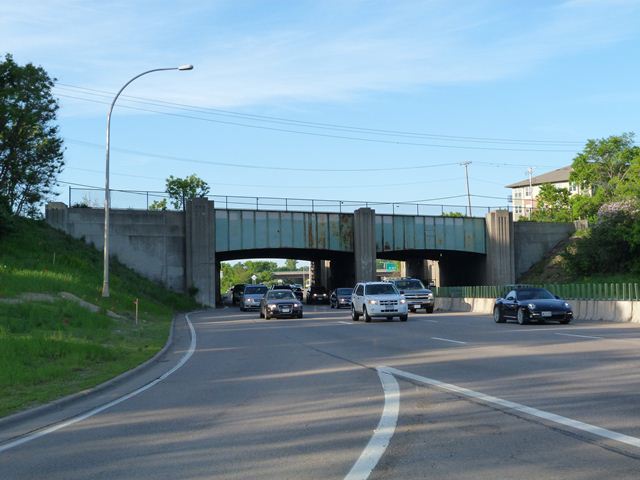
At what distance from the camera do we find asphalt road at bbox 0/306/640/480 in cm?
722

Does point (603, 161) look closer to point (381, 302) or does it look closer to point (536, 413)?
point (381, 302)

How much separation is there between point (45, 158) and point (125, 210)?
9633 millimetres

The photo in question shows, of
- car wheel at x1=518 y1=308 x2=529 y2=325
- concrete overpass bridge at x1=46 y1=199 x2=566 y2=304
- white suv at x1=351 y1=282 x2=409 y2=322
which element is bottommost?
car wheel at x1=518 y1=308 x2=529 y2=325

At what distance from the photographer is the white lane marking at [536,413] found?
8008 mm

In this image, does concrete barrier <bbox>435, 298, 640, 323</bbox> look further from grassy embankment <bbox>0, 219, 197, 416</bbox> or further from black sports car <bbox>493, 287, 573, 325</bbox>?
grassy embankment <bbox>0, 219, 197, 416</bbox>

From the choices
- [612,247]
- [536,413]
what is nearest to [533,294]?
[536,413]

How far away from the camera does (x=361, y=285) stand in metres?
35.2

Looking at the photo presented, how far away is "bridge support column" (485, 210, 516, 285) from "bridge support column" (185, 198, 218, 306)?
2614 centimetres

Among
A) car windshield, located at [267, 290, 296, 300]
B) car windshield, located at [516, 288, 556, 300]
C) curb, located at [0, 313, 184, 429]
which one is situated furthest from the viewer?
car windshield, located at [267, 290, 296, 300]

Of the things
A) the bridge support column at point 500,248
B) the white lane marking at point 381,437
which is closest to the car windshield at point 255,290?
the bridge support column at point 500,248

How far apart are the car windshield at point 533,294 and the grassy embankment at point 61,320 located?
14.0 m

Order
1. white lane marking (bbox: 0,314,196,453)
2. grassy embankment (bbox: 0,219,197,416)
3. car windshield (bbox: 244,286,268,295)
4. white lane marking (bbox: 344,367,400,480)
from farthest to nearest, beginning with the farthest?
car windshield (bbox: 244,286,268,295)
grassy embankment (bbox: 0,219,197,416)
white lane marking (bbox: 0,314,196,453)
white lane marking (bbox: 344,367,400,480)

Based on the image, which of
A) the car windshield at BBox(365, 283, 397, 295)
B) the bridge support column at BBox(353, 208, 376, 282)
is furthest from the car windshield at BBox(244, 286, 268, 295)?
the car windshield at BBox(365, 283, 397, 295)

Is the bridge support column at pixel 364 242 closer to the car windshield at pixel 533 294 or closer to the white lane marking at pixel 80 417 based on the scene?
the car windshield at pixel 533 294
